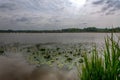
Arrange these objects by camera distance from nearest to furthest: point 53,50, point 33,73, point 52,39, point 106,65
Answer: point 106,65, point 33,73, point 53,50, point 52,39

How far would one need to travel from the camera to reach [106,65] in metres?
4.42

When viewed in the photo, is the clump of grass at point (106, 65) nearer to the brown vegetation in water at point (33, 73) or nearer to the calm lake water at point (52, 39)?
the calm lake water at point (52, 39)

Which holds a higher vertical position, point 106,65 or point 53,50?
point 106,65

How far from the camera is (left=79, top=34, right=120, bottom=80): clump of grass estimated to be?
4246 millimetres

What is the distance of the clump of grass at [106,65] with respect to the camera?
425cm

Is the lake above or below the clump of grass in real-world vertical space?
below

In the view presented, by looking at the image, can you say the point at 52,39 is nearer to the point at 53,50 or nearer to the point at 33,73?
the point at 53,50

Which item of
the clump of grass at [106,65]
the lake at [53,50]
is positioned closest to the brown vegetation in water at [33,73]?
the lake at [53,50]

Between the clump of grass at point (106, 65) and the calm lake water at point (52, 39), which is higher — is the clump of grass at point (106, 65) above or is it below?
above

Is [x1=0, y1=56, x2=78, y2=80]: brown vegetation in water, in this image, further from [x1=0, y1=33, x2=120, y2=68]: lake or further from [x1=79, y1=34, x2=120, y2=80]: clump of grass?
[x1=79, y1=34, x2=120, y2=80]: clump of grass

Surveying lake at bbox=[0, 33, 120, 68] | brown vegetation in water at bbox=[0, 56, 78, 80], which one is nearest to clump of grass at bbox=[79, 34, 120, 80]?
lake at bbox=[0, 33, 120, 68]

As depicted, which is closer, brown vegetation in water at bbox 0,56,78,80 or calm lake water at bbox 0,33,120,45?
brown vegetation in water at bbox 0,56,78,80

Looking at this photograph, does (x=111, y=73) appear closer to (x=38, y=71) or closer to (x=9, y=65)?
(x=38, y=71)

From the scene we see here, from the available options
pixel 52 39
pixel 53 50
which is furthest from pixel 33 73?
pixel 52 39
